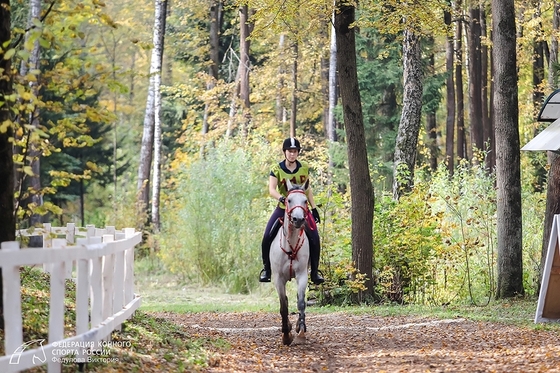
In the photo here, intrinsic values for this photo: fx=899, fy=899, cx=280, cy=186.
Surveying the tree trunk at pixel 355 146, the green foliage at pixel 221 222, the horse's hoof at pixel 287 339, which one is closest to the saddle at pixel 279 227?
the horse's hoof at pixel 287 339

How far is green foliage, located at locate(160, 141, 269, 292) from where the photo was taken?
26422 mm

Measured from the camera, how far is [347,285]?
2023cm

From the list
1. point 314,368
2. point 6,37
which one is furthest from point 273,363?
point 6,37

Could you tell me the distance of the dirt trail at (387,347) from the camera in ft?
33.4

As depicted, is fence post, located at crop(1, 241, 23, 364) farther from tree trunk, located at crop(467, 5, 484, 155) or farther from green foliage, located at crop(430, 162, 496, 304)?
tree trunk, located at crop(467, 5, 484, 155)

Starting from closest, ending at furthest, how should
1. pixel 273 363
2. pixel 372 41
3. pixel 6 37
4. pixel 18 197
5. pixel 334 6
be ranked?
pixel 6 37 → pixel 18 197 → pixel 273 363 → pixel 334 6 → pixel 372 41

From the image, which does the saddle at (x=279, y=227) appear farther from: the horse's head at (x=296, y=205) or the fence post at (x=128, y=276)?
the fence post at (x=128, y=276)

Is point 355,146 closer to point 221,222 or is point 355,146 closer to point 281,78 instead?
point 221,222

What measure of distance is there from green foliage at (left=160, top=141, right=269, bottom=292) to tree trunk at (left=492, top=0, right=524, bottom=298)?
9.09m

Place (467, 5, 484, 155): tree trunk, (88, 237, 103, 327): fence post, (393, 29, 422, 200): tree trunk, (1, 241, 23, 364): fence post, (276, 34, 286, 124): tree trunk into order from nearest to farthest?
1. (1, 241, 23, 364): fence post
2. (88, 237, 103, 327): fence post
3. (393, 29, 422, 200): tree trunk
4. (467, 5, 484, 155): tree trunk
5. (276, 34, 286, 124): tree trunk

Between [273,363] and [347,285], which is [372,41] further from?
[273,363]

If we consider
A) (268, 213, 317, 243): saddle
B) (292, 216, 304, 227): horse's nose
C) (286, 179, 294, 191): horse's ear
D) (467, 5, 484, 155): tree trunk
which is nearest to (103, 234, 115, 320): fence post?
(292, 216, 304, 227): horse's nose

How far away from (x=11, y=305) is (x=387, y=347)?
644cm

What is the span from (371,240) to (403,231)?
3.50 feet
